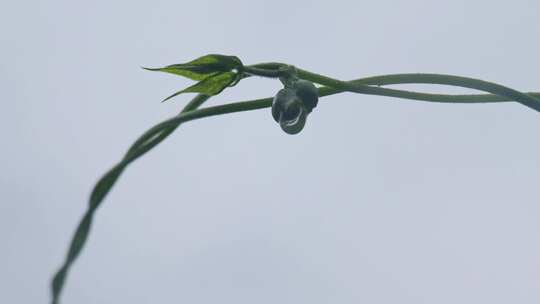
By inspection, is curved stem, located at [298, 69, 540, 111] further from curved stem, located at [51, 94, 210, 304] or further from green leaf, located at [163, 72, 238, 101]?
curved stem, located at [51, 94, 210, 304]

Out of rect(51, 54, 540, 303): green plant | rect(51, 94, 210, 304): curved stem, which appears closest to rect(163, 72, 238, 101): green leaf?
rect(51, 54, 540, 303): green plant

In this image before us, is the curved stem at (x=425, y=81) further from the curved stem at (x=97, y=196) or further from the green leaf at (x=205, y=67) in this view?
the curved stem at (x=97, y=196)

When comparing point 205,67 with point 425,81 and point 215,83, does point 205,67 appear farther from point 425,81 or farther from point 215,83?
point 425,81

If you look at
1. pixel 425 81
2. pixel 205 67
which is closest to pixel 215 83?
pixel 205 67

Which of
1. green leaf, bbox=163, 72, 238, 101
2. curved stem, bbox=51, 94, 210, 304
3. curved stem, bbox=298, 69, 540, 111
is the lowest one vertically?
curved stem, bbox=51, 94, 210, 304

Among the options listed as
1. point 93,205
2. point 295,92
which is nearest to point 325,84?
point 295,92

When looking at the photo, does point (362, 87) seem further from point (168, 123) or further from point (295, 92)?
point (168, 123)

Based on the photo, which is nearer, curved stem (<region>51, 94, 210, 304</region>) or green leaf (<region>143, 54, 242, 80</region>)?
curved stem (<region>51, 94, 210, 304</region>)

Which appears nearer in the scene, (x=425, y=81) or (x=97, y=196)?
(x=97, y=196)
